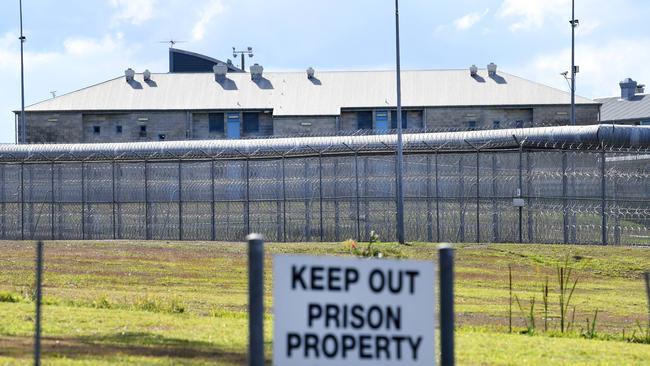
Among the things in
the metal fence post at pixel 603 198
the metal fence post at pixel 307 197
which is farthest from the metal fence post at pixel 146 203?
the metal fence post at pixel 603 198

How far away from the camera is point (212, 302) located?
2191cm

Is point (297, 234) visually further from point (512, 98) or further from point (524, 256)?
point (512, 98)

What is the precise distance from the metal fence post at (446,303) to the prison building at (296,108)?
6127 centimetres

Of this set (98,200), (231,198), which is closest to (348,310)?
(231,198)

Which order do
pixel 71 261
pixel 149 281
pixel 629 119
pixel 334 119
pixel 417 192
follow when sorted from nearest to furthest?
pixel 149 281 < pixel 71 261 < pixel 417 192 < pixel 334 119 < pixel 629 119

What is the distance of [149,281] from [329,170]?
58.2 feet

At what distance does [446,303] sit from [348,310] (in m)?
0.70

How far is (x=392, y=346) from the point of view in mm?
6621

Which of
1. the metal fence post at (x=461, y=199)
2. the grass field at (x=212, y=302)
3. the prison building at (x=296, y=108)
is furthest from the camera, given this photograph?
the prison building at (x=296, y=108)

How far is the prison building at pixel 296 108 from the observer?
231ft

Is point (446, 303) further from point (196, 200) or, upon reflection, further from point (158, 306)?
point (196, 200)

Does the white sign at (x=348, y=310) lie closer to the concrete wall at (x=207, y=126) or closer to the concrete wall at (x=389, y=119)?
the concrete wall at (x=389, y=119)

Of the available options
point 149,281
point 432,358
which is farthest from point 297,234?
point 432,358

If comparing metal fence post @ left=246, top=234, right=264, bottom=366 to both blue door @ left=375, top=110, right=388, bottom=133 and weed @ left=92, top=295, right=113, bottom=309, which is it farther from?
blue door @ left=375, top=110, right=388, bottom=133
